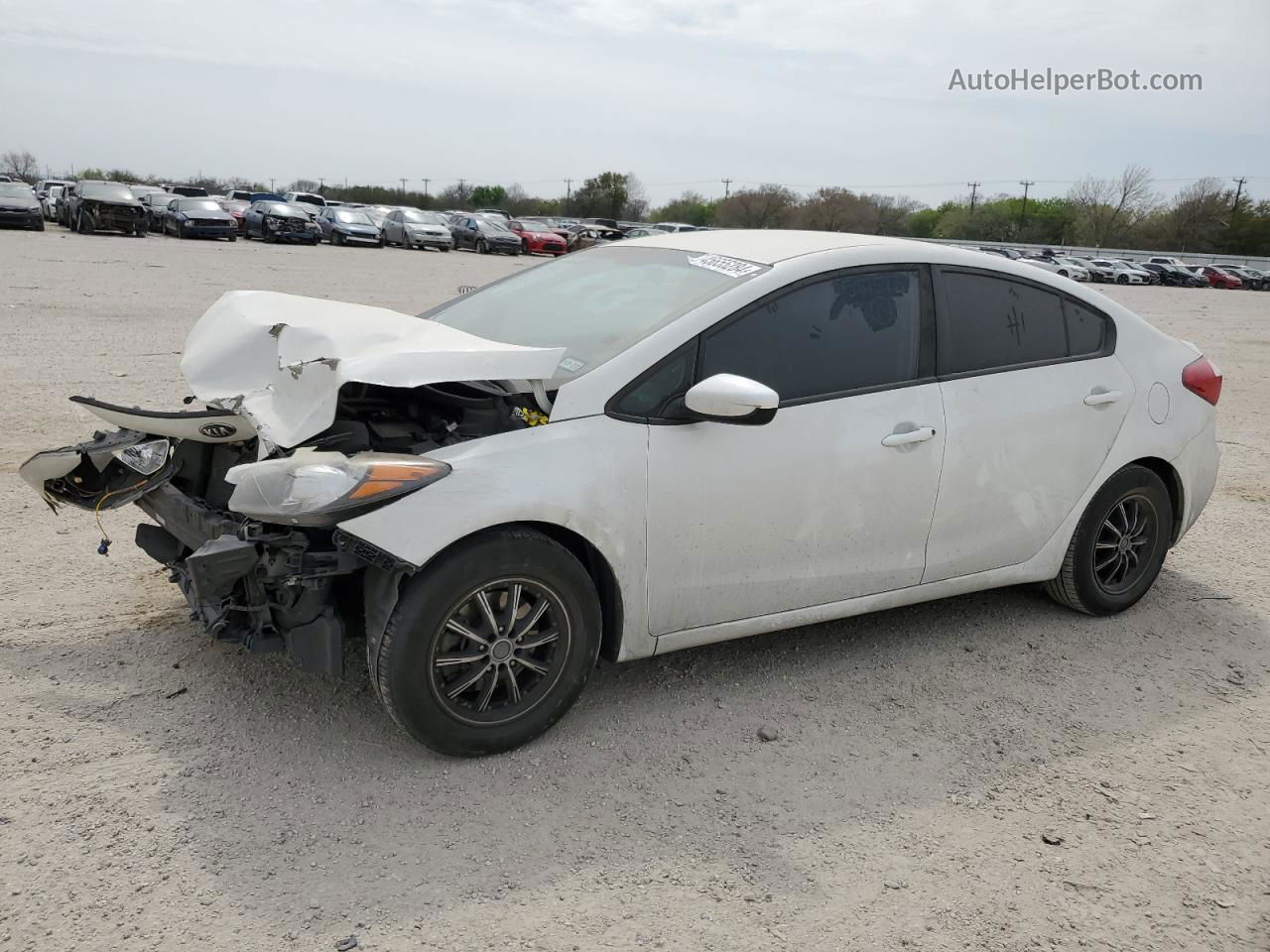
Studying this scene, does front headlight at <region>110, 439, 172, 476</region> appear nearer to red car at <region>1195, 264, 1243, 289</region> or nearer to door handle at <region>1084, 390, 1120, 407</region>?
door handle at <region>1084, 390, 1120, 407</region>

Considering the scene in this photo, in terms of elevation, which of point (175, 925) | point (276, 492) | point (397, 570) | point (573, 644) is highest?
point (276, 492)

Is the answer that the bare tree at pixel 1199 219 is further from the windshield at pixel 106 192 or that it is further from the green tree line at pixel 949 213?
the windshield at pixel 106 192

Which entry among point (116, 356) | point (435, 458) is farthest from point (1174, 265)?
point (435, 458)

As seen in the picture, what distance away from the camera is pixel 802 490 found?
380 cm

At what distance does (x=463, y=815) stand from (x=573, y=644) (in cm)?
64

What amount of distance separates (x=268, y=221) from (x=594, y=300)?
3395 cm

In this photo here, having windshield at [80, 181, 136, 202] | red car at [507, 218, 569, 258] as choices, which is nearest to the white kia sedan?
windshield at [80, 181, 136, 202]

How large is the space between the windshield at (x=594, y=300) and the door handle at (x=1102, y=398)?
65.7 inches

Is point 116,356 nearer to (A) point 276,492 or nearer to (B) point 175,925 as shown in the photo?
(A) point 276,492

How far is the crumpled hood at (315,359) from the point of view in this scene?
334 cm

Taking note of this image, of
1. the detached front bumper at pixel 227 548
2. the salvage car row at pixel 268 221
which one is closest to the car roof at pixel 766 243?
the detached front bumper at pixel 227 548

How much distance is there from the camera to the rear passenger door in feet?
13.9

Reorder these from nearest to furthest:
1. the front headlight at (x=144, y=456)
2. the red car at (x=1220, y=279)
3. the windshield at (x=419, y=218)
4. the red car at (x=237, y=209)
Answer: the front headlight at (x=144, y=456) → the red car at (x=237, y=209) → the windshield at (x=419, y=218) → the red car at (x=1220, y=279)

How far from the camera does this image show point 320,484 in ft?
10.2
